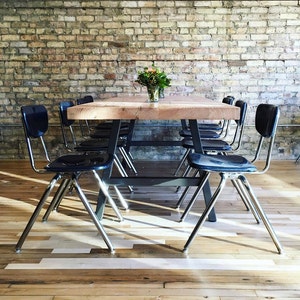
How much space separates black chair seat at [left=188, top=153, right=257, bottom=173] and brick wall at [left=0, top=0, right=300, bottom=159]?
108 inches

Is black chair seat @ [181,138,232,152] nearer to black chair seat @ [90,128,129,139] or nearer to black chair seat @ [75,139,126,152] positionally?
black chair seat @ [75,139,126,152]

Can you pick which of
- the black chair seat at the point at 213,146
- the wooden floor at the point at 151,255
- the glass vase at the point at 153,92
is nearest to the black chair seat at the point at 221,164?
the wooden floor at the point at 151,255

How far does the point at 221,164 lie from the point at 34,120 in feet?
4.73

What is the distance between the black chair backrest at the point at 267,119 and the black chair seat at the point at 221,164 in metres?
0.26

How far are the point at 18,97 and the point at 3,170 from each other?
1.21 metres

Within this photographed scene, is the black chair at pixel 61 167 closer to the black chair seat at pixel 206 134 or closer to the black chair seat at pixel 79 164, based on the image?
the black chair seat at pixel 79 164

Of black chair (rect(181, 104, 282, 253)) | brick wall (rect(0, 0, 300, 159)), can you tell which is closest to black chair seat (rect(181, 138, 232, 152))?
black chair (rect(181, 104, 282, 253))

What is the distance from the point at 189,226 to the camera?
8.70ft

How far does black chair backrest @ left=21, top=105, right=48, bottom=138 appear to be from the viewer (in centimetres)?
234

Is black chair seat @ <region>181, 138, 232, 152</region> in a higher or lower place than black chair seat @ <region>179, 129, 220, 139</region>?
higher

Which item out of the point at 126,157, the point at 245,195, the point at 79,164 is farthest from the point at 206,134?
the point at 79,164

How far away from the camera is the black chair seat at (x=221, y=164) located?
7.08 feet

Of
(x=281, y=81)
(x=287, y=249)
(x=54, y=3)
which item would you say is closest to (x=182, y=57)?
(x=281, y=81)

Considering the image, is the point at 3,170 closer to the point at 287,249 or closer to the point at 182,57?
the point at 182,57
